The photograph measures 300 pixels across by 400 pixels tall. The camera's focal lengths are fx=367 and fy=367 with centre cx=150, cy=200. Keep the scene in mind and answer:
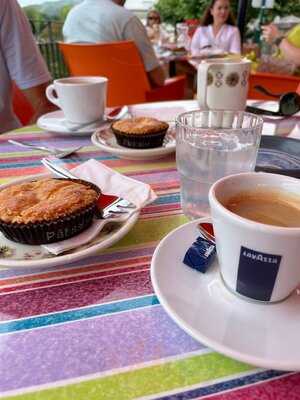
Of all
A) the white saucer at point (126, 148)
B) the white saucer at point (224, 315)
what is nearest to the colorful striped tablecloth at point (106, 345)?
the white saucer at point (224, 315)

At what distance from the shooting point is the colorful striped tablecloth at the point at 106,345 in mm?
331

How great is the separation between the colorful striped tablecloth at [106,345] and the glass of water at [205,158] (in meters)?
0.12

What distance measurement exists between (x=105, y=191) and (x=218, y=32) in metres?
3.82

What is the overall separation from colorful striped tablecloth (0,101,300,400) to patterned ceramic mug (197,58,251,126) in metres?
0.63

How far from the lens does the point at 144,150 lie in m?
0.83

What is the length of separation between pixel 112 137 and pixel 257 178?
21.2 inches

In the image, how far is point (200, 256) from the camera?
46cm

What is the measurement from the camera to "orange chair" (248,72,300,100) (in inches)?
101

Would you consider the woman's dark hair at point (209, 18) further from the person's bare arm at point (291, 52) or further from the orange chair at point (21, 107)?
the orange chair at point (21, 107)

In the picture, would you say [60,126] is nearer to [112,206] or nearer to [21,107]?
[112,206]

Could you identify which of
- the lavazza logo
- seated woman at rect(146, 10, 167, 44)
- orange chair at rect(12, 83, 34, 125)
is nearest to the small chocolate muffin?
the lavazza logo

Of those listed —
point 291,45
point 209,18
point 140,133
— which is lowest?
point 140,133

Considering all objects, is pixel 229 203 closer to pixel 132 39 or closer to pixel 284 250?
pixel 284 250

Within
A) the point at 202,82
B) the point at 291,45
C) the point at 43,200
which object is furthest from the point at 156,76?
the point at 43,200
